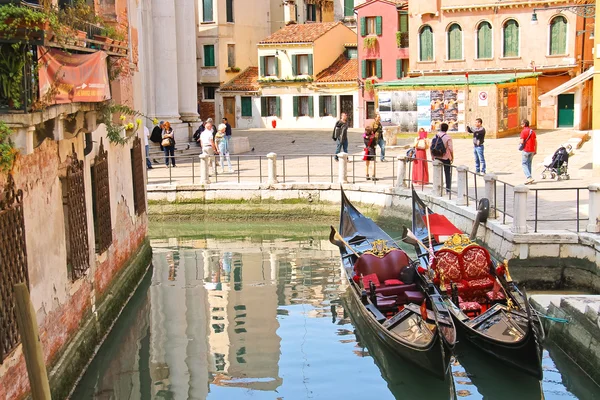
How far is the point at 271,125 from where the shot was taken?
42.1 metres

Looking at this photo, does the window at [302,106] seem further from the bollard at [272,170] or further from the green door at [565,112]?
the bollard at [272,170]

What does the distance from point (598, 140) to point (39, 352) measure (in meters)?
15.6

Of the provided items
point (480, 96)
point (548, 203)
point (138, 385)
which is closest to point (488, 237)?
point (548, 203)

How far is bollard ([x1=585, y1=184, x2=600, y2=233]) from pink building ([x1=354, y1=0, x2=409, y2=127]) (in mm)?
24512

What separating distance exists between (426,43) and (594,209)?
72.8ft

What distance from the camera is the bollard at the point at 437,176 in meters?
18.1

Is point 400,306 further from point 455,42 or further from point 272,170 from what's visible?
point 455,42

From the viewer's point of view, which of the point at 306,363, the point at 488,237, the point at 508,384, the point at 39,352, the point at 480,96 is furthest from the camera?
the point at 480,96

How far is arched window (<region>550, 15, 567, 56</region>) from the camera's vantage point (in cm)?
3256

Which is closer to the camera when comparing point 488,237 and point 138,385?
point 138,385

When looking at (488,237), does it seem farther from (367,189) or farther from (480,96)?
(480,96)

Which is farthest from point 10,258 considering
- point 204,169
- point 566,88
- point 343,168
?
point 566,88

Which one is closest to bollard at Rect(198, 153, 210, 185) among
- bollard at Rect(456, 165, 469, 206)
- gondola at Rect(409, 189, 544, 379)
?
bollard at Rect(456, 165, 469, 206)

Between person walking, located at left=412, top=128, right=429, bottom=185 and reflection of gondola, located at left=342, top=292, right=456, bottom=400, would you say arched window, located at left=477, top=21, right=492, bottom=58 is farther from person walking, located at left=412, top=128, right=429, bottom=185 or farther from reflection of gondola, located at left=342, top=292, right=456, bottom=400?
reflection of gondola, located at left=342, top=292, right=456, bottom=400
